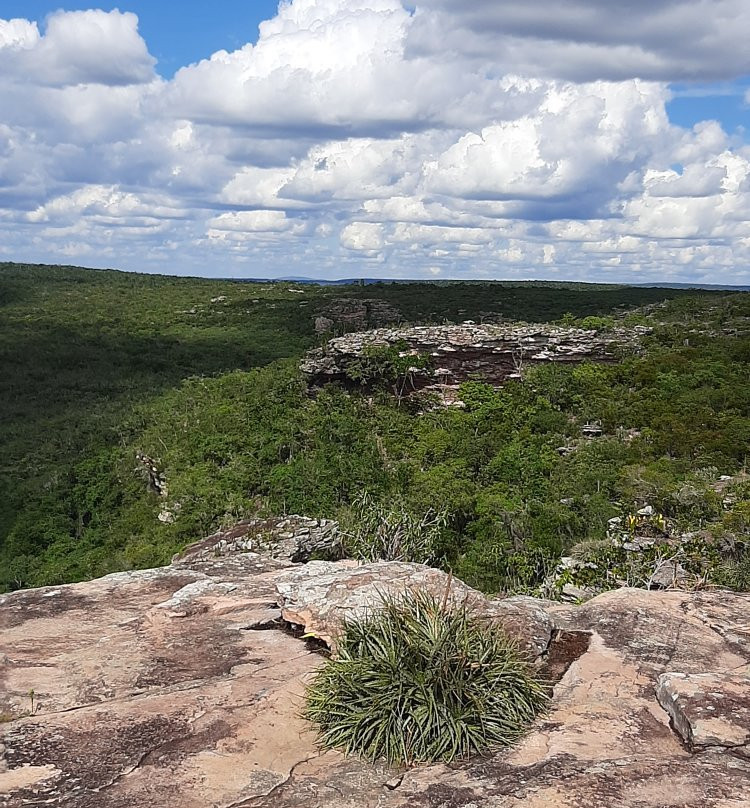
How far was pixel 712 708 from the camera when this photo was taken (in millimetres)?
5496

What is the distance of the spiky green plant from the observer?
539cm

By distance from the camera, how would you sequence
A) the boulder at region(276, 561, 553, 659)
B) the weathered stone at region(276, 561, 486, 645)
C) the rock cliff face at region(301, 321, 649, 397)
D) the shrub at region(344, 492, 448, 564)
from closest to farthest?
1. the boulder at region(276, 561, 553, 659)
2. the weathered stone at region(276, 561, 486, 645)
3. the shrub at region(344, 492, 448, 564)
4. the rock cliff face at region(301, 321, 649, 397)

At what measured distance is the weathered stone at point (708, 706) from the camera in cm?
520

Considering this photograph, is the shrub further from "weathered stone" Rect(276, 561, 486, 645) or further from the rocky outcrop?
the rocky outcrop

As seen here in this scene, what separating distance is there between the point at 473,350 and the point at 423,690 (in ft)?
79.5

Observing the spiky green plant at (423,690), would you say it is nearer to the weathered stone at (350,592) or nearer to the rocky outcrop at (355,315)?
the weathered stone at (350,592)

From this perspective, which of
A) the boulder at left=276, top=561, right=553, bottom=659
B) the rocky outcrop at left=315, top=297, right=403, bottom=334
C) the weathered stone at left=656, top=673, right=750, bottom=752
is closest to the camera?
the weathered stone at left=656, top=673, right=750, bottom=752

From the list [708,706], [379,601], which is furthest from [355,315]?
[708,706]

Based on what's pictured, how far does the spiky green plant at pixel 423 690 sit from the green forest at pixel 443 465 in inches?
321

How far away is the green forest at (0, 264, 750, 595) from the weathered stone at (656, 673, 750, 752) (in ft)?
24.0

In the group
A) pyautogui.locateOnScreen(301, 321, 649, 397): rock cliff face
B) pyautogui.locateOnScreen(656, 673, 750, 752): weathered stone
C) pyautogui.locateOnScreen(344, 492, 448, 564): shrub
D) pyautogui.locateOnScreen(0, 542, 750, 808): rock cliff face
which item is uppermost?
pyautogui.locateOnScreen(301, 321, 649, 397): rock cliff face

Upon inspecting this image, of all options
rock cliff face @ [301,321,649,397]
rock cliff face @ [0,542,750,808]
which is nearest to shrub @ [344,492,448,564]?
rock cliff face @ [0,542,750,808]

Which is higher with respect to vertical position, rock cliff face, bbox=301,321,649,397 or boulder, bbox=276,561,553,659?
rock cliff face, bbox=301,321,649,397

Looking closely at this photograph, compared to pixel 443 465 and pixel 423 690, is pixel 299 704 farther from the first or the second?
pixel 443 465
